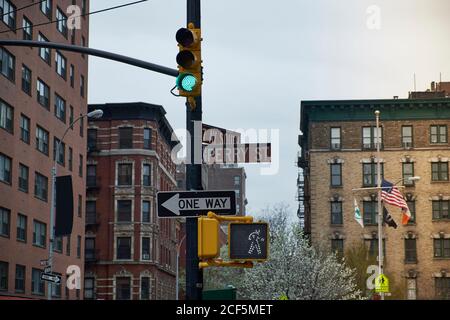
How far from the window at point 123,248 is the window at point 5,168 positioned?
42.4 m

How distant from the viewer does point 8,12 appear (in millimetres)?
51156

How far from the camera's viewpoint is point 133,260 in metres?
92.4

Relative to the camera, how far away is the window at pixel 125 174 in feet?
310

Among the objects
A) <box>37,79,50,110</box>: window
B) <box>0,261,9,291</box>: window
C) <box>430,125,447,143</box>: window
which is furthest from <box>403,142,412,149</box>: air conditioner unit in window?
<box>0,261,9,291</box>: window

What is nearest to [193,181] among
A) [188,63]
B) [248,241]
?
[248,241]

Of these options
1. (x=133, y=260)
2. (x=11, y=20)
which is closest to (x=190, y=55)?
(x=11, y=20)

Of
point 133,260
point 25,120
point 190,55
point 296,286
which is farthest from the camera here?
point 133,260

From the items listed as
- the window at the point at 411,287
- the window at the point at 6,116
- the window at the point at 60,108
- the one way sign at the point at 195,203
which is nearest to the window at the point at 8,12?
the window at the point at 6,116

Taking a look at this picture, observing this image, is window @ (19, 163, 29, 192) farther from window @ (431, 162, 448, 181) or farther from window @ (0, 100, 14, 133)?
window @ (431, 162, 448, 181)

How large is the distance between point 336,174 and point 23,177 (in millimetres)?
35653

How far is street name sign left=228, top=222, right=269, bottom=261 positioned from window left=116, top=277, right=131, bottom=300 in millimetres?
81392

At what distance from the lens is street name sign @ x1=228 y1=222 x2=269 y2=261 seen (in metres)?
11.2
